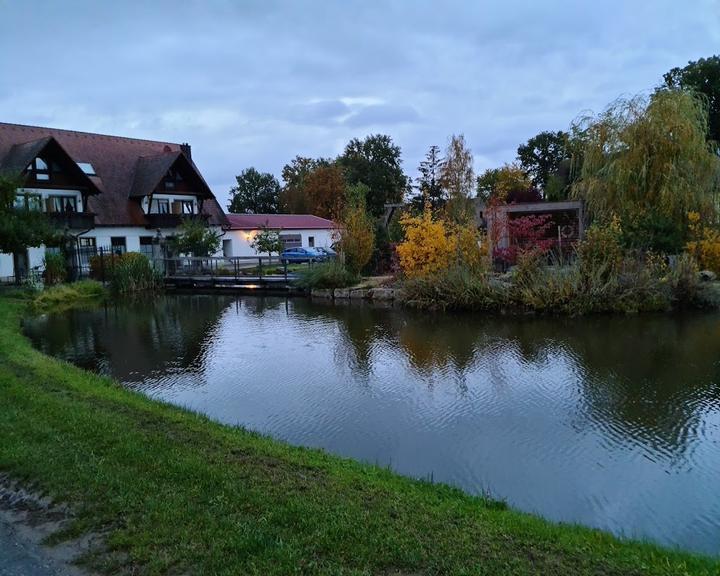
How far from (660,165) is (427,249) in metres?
7.52

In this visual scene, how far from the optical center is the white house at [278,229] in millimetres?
40688

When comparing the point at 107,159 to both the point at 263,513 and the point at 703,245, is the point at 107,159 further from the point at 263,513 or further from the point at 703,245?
the point at 263,513

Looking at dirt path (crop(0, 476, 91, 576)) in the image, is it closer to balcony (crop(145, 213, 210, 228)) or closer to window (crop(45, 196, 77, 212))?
window (crop(45, 196, 77, 212))

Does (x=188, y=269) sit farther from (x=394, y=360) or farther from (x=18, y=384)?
(x=18, y=384)

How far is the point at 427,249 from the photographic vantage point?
62.2 feet

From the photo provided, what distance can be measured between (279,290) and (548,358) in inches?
587

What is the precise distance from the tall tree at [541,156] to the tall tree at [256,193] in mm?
26573

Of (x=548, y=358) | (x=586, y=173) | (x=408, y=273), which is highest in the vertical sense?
(x=586, y=173)

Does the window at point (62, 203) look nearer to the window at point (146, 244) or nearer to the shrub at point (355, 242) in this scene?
the window at point (146, 244)

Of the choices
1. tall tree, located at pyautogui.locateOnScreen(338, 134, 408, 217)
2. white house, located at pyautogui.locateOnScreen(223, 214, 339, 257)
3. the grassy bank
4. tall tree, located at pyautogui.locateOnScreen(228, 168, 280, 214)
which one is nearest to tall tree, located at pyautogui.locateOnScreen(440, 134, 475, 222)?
white house, located at pyautogui.locateOnScreen(223, 214, 339, 257)

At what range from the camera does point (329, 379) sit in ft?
33.0

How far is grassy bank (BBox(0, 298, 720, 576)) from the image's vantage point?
3389 millimetres

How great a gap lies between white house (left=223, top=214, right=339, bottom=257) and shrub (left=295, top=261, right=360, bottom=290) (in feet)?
49.5

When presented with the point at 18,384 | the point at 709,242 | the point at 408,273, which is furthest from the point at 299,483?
the point at 709,242
